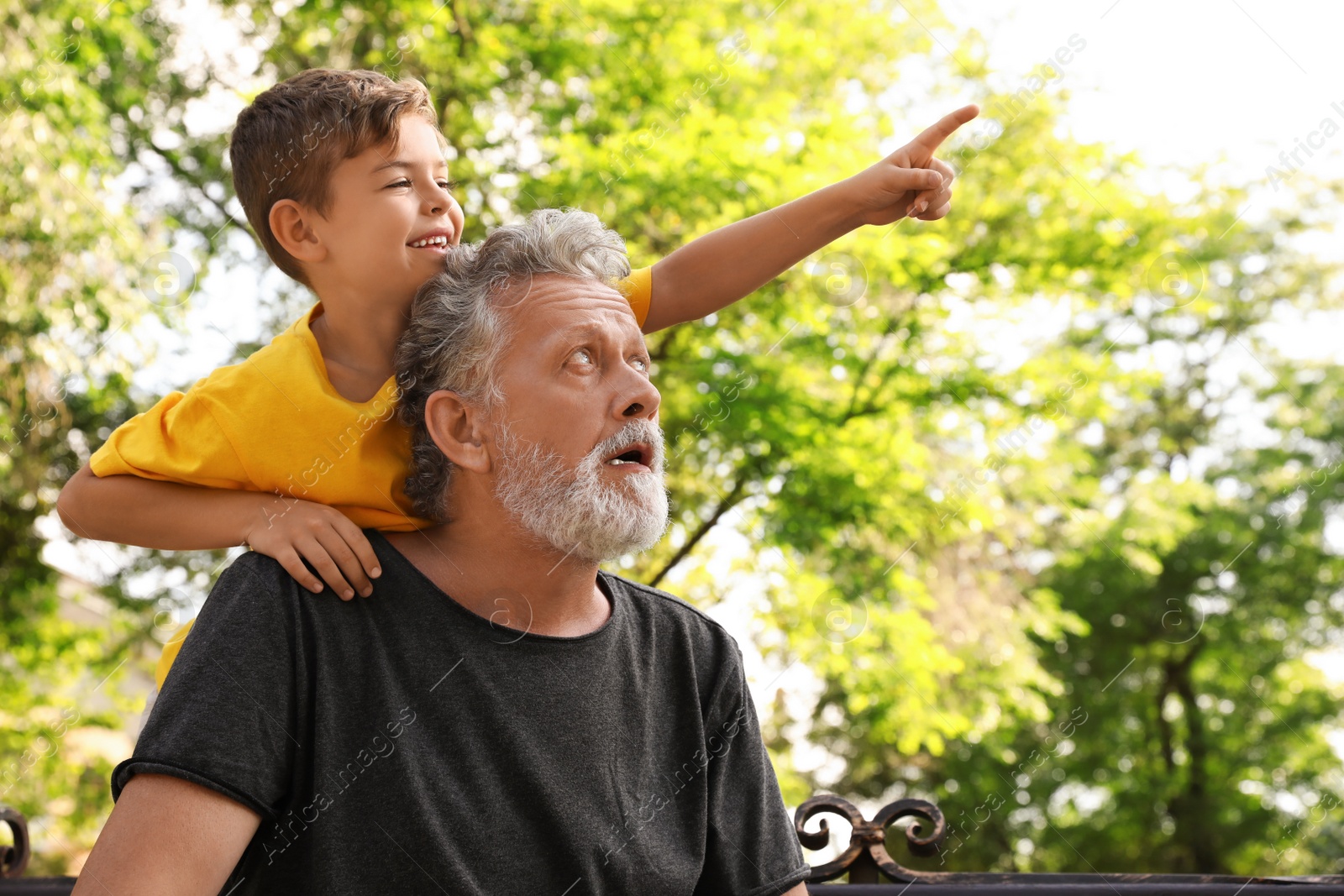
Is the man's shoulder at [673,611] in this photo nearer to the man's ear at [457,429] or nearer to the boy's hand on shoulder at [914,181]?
the man's ear at [457,429]

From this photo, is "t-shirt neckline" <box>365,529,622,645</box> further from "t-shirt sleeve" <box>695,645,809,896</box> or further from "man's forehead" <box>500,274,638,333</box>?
"man's forehead" <box>500,274,638,333</box>

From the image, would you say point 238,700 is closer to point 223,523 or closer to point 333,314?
point 223,523

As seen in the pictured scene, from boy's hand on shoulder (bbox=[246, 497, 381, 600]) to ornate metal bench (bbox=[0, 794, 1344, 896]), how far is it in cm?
101

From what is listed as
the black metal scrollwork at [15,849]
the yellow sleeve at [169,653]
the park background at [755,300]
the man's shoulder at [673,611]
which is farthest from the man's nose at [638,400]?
the park background at [755,300]

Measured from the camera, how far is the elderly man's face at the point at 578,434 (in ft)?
6.29

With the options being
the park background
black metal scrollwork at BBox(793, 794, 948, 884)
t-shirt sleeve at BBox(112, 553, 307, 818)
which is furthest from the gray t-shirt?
the park background

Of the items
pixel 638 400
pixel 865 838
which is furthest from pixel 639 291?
pixel 865 838

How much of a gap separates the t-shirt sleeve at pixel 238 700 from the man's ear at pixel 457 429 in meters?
0.38

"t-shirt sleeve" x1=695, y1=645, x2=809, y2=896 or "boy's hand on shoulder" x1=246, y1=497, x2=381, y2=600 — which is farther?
"t-shirt sleeve" x1=695, y1=645, x2=809, y2=896

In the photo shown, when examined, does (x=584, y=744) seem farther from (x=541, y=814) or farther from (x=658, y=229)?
(x=658, y=229)

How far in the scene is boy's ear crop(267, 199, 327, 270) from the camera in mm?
2119

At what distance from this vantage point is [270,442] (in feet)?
6.15

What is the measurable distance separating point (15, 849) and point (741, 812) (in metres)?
1.63

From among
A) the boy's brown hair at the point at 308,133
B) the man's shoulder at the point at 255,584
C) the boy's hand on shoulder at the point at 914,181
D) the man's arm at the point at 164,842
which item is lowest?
the man's arm at the point at 164,842
